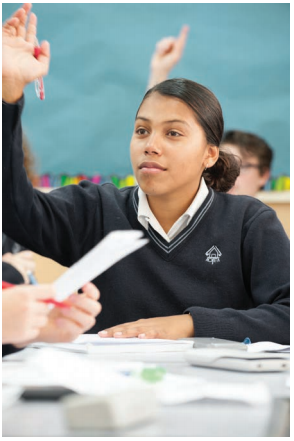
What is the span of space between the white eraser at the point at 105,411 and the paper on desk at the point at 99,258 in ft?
0.40

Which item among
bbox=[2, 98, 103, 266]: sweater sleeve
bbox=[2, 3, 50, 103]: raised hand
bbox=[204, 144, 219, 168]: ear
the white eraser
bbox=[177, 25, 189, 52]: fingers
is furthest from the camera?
bbox=[177, 25, 189, 52]: fingers

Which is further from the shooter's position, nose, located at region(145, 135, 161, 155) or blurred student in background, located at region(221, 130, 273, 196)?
blurred student in background, located at region(221, 130, 273, 196)

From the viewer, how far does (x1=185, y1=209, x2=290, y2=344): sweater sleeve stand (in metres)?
1.12

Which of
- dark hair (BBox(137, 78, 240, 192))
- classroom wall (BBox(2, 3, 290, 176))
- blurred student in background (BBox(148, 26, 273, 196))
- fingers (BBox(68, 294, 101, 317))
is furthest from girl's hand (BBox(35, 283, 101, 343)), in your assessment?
classroom wall (BBox(2, 3, 290, 176))

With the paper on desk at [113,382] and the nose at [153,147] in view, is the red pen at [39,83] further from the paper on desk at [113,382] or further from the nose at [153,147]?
the paper on desk at [113,382]

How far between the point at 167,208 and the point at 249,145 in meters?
1.64

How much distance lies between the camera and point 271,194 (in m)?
3.54

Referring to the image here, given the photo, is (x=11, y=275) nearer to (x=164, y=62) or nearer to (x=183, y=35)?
(x=164, y=62)

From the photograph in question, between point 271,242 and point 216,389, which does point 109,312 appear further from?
point 216,389

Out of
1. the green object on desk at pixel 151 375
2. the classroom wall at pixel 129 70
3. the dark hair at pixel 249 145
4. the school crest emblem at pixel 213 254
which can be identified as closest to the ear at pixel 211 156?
the school crest emblem at pixel 213 254

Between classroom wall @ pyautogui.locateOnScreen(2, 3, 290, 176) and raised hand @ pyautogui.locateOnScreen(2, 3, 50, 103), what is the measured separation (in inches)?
109

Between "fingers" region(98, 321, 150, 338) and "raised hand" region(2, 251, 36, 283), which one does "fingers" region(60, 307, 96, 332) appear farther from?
"raised hand" region(2, 251, 36, 283)

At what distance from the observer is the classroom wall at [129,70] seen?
388 centimetres

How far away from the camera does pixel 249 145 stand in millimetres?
2953
